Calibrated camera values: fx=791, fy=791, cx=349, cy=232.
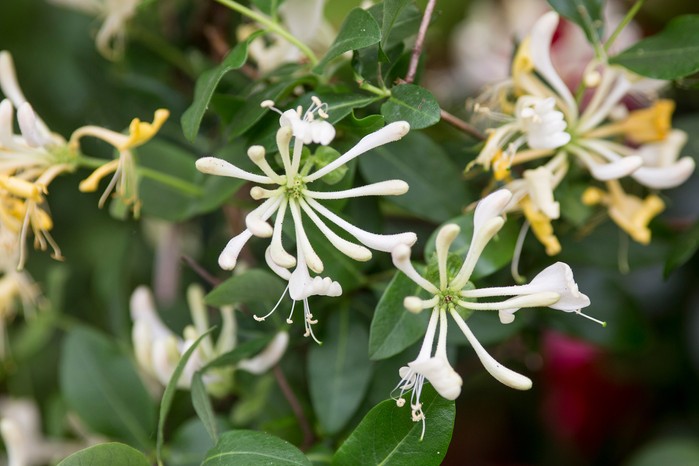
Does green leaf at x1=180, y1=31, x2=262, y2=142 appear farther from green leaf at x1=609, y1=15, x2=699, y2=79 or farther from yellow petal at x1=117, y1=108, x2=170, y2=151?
green leaf at x1=609, y1=15, x2=699, y2=79

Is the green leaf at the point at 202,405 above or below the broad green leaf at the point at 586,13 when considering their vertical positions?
below

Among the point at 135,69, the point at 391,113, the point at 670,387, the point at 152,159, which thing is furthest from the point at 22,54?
the point at 670,387

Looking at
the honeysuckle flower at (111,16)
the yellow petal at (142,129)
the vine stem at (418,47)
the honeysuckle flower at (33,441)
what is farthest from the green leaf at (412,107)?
the honeysuckle flower at (33,441)

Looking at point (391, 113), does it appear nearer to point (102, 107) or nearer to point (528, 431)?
point (102, 107)

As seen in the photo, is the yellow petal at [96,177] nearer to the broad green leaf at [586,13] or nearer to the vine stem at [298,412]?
the vine stem at [298,412]

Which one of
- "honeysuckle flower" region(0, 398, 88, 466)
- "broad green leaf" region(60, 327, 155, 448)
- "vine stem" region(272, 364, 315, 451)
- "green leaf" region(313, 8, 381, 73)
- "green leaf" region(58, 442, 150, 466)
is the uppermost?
"green leaf" region(313, 8, 381, 73)

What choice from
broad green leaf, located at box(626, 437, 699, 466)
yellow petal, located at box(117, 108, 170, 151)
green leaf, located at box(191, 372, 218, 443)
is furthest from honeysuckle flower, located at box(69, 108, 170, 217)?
broad green leaf, located at box(626, 437, 699, 466)
